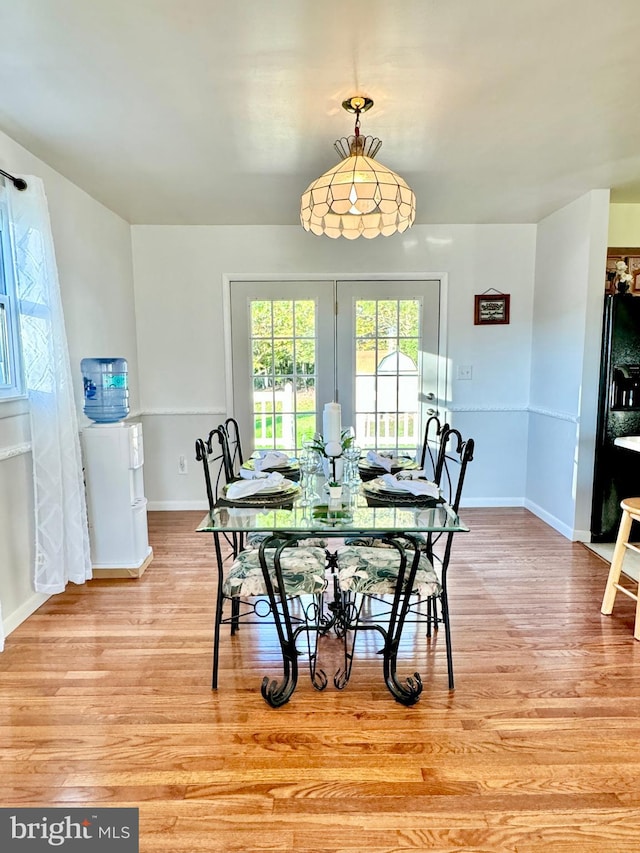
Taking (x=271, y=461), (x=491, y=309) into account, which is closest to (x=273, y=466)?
(x=271, y=461)

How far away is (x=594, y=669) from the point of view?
2.00 metres

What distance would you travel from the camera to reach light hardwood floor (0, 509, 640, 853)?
1329 millimetres

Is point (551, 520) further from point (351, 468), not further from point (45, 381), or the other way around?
point (45, 381)

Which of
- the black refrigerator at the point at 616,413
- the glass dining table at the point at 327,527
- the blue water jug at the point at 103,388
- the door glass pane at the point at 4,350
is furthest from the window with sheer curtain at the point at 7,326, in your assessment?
the black refrigerator at the point at 616,413

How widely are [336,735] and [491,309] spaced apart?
346cm

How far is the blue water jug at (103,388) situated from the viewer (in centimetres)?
290

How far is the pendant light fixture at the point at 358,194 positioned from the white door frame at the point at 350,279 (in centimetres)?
167

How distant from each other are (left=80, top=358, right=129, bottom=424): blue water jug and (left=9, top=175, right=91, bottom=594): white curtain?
0.35 meters

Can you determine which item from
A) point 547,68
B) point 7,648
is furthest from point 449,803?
point 547,68

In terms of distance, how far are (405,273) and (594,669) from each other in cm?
306

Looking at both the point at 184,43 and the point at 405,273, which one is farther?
the point at 405,273

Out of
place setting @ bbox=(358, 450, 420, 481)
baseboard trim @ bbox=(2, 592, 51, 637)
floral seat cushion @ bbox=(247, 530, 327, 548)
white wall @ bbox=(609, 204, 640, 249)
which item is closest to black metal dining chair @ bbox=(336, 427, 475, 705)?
floral seat cushion @ bbox=(247, 530, 327, 548)

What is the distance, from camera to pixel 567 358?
352cm

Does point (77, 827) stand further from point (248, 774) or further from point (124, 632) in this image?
point (124, 632)
